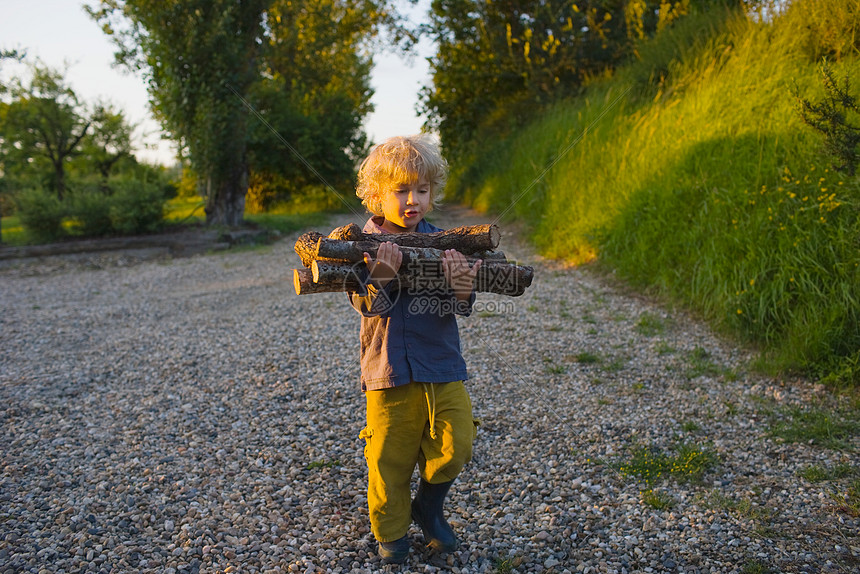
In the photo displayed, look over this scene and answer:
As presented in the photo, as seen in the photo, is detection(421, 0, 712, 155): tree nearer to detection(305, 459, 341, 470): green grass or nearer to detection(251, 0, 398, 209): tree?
detection(251, 0, 398, 209): tree

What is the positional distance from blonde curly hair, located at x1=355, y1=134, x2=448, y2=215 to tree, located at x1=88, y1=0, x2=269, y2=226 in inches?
468

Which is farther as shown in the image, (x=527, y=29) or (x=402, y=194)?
(x=527, y=29)

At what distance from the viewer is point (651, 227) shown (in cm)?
743

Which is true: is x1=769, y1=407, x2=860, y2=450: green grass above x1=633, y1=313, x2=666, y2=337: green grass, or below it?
below

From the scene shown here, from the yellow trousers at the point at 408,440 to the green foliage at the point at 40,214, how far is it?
13.4 m

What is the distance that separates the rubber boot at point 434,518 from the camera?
2826mm

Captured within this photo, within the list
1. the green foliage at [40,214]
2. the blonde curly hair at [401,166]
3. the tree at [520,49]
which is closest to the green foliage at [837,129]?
the blonde curly hair at [401,166]

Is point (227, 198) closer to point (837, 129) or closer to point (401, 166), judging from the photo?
point (837, 129)

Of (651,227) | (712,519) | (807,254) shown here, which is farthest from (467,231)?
(651,227)

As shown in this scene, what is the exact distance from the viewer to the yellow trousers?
2.64 meters

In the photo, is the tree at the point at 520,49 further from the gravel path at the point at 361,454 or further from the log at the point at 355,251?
the log at the point at 355,251

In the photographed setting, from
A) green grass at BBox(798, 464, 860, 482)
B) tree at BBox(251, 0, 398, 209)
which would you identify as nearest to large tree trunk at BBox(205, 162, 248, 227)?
tree at BBox(251, 0, 398, 209)

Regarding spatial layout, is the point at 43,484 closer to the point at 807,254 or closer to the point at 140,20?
the point at 807,254

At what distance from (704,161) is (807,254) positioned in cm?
230
